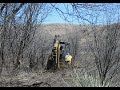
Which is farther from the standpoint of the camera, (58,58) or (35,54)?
(35,54)

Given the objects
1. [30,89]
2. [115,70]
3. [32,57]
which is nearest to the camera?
[30,89]

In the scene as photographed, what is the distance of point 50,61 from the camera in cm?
1745

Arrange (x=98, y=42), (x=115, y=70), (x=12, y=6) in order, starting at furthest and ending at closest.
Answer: (x=12, y=6)
(x=98, y=42)
(x=115, y=70)

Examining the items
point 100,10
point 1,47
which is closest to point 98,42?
point 100,10

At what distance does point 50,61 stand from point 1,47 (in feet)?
15.3

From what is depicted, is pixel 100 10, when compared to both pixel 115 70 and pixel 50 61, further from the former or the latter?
pixel 50 61

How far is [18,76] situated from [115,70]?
4.10 metres

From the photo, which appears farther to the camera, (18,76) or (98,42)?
(18,76)

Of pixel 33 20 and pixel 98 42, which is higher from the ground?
pixel 33 20

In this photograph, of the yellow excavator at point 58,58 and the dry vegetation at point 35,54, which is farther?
the yellow excavator at point 58,58

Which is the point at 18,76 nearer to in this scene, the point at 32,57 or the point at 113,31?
the point at 113,31

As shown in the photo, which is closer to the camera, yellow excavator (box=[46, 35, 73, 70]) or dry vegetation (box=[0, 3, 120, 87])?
dry vegetation (box=[0, 3, 120, 87])

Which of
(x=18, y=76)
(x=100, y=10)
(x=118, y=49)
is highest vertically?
(x=100, y=10)

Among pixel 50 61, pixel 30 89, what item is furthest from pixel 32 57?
pixel 30 89
